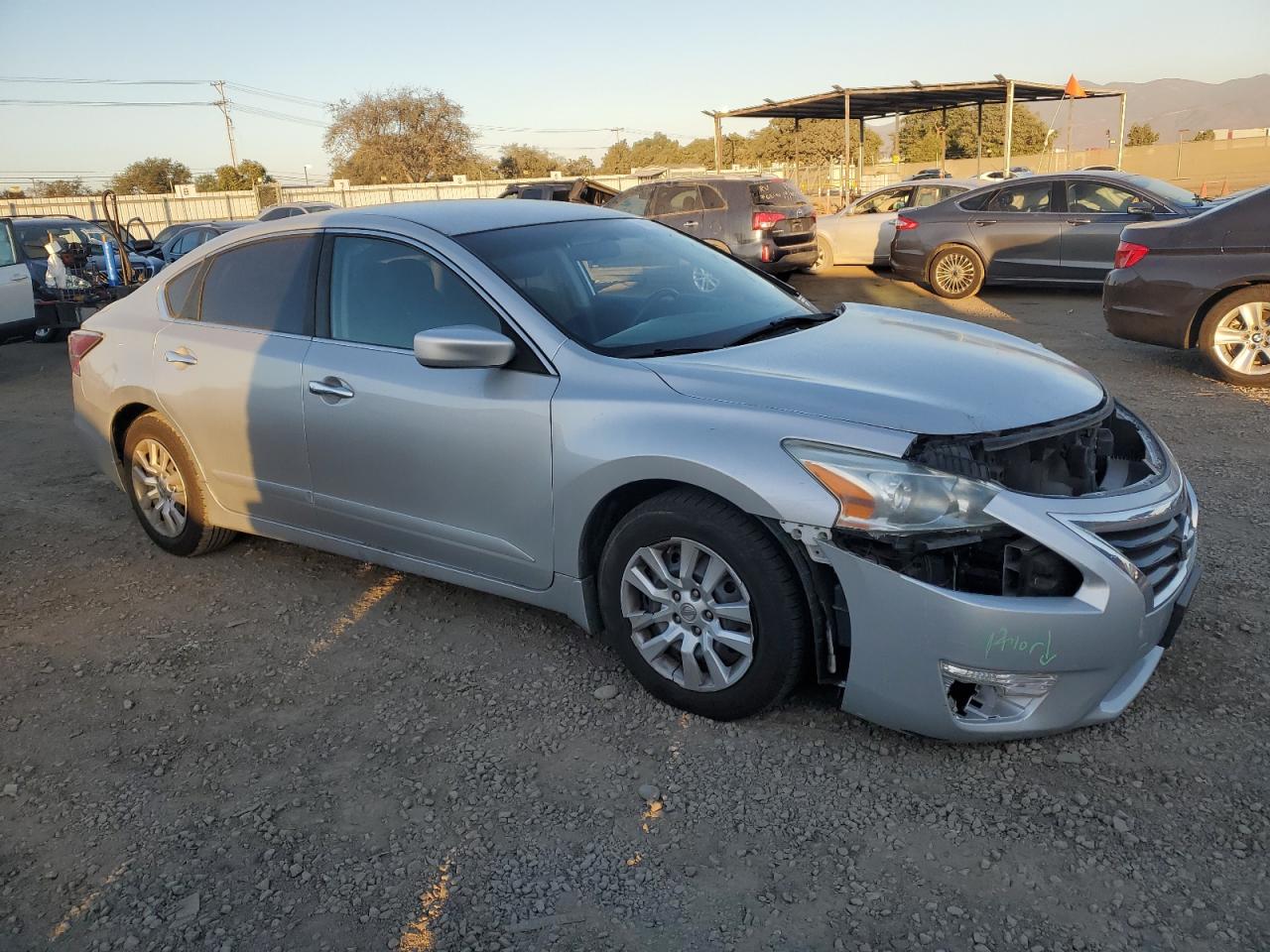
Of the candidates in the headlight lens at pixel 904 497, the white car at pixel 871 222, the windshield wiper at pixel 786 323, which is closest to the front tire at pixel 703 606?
the headlight lens at pixel 904 497

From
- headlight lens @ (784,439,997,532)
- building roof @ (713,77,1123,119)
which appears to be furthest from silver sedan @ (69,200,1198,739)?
building roof @ (713,77,1123,119)

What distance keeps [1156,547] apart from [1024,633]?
1.95ft

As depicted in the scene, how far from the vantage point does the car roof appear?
155 inches

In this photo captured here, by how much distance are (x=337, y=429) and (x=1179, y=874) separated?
314 cm

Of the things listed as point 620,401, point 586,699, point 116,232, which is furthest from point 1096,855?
point 116,232

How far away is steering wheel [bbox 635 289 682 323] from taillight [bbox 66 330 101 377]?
9.80 ft

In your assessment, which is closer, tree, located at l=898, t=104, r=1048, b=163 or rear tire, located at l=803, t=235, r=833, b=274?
rear tire, located at l=803, t=235, r=833, b=274

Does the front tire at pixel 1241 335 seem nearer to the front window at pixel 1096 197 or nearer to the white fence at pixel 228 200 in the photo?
the front window at pixel 1096 197

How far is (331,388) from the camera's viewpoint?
3.87 metres

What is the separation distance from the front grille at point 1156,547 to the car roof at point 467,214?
8.31 ft

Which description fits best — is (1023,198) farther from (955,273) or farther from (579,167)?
(579,167)

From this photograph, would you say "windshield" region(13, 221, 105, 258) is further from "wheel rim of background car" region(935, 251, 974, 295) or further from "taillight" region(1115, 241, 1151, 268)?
"taillight" region(1115, 241, 1151, 268)

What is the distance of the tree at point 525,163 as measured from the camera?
71.4 meters

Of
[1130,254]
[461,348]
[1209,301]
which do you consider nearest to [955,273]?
[1130,254]
